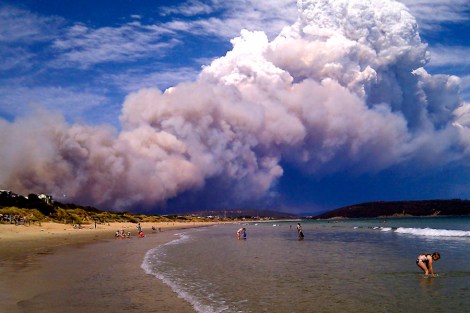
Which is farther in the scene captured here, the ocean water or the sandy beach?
the ocean water

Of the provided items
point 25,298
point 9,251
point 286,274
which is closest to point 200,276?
point 286,274

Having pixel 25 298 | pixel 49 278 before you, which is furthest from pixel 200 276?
pixel 25 298

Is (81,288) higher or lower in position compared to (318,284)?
higher

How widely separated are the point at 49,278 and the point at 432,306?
1886cm

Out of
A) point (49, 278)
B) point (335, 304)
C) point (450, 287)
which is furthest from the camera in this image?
point (49, 278)

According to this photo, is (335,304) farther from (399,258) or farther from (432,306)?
(399,258)

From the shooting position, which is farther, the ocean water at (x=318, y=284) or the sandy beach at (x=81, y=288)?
the ocean water at (x=318, y=284)

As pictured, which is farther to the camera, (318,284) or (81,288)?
(318,284)

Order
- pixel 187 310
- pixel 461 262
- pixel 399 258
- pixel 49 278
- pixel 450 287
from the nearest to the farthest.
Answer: pixel 187 310, pixel 450 287, pixel 49 278, pixel 461 262, pixel 399 258

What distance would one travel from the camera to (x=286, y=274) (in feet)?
80.5

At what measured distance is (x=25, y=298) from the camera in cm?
1709

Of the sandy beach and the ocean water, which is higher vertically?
the sandy beach

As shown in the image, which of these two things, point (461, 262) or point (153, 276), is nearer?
point (153, 276)

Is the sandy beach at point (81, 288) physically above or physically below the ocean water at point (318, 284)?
above
